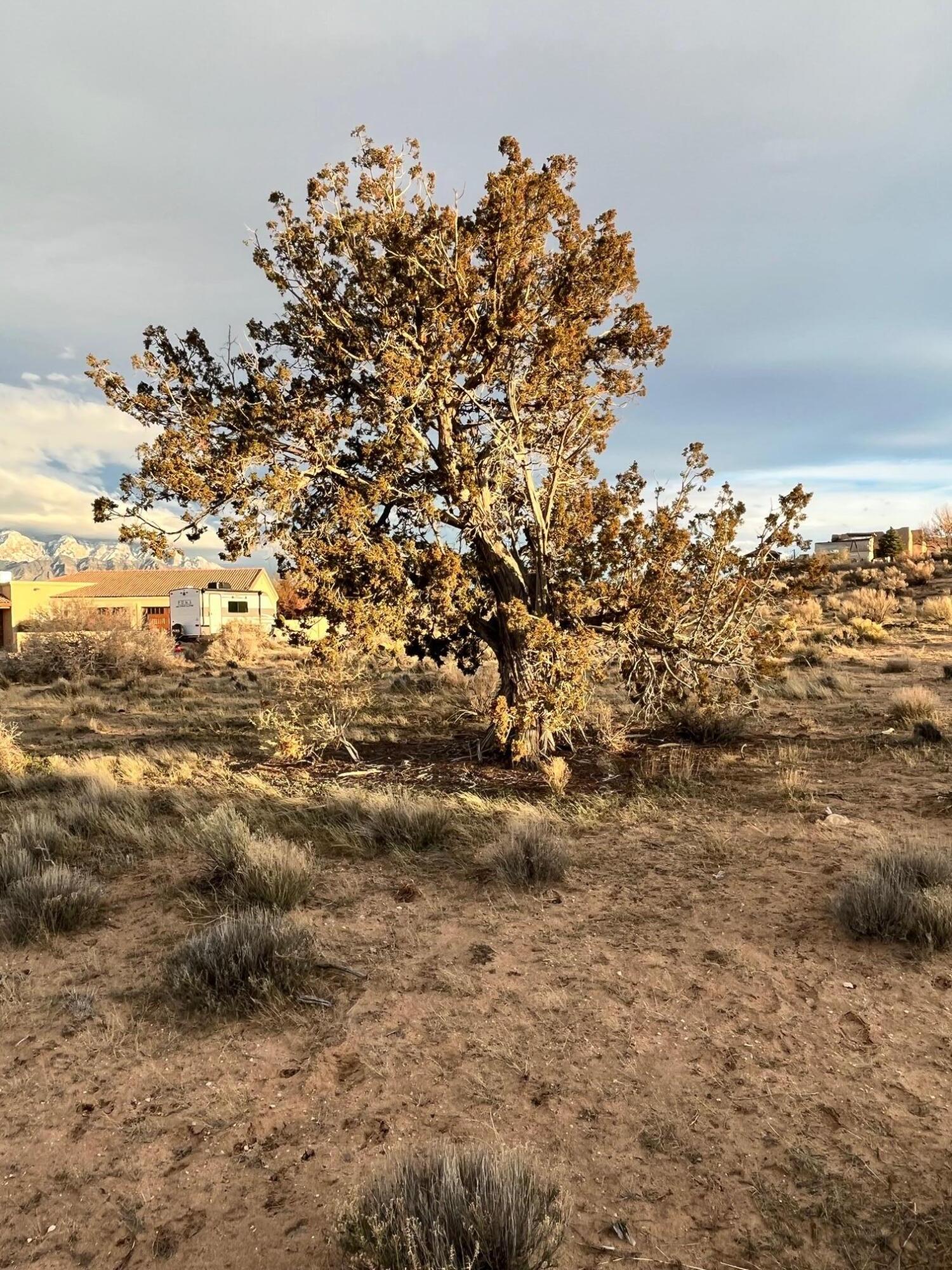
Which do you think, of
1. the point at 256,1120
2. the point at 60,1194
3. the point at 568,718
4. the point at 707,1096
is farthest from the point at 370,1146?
the point at 568,718

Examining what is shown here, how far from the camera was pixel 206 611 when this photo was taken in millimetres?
55938

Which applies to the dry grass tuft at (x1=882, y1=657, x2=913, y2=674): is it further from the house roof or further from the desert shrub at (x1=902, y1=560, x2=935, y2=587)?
the house roof

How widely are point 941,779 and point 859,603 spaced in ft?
81.7

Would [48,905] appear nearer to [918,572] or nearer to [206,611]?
[918,572]

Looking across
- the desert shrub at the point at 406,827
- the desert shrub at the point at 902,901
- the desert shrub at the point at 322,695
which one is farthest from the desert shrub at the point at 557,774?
the desert shrub at the point at 902,901

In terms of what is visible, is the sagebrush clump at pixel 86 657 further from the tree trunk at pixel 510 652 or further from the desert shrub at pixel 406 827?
the desert shrub at pixel 406 827

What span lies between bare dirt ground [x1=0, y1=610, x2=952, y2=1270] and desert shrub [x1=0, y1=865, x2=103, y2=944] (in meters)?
0.16

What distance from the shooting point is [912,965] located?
4.48 meters

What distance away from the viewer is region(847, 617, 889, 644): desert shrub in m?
23.5

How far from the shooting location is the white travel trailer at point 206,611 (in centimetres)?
5507

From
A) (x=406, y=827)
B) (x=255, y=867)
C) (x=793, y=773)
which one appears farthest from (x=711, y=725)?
(x=255, y=867)

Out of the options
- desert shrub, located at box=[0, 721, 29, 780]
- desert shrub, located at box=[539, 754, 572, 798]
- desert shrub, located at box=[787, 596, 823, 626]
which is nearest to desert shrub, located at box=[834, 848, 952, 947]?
desert shrub, located at box=[539, 754, 572, 798]

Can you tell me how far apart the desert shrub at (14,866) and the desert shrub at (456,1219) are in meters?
4.95

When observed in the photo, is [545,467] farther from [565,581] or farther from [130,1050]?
[130,1050]
